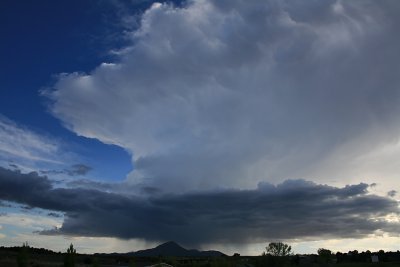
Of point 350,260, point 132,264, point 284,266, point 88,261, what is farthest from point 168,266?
point 350,260

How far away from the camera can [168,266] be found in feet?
348

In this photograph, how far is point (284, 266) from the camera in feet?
367

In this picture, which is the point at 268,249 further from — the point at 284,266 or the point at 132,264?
the point at 132,264

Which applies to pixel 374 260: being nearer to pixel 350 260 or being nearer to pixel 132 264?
pixel 350 260

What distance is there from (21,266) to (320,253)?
141 meters

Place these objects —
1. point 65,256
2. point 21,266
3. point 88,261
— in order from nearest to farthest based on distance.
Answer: point 21,266 → point 65,256 → point 88,261

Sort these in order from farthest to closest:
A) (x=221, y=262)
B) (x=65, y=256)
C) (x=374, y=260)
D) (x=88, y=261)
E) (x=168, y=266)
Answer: (x=374, y=260), (x=88, y=261), (x=168, y=266), (x=221, y=262), (x=65, y=256)

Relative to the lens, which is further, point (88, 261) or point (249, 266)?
point (88, 261)

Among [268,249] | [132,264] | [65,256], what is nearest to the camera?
[65,256]

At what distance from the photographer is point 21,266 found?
189 ft

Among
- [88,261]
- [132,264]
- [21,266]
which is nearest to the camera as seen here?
[21,266]

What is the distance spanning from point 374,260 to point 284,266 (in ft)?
238

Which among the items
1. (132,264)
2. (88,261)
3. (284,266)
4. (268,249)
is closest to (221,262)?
(132,264)

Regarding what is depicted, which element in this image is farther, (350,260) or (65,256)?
(350,260)
